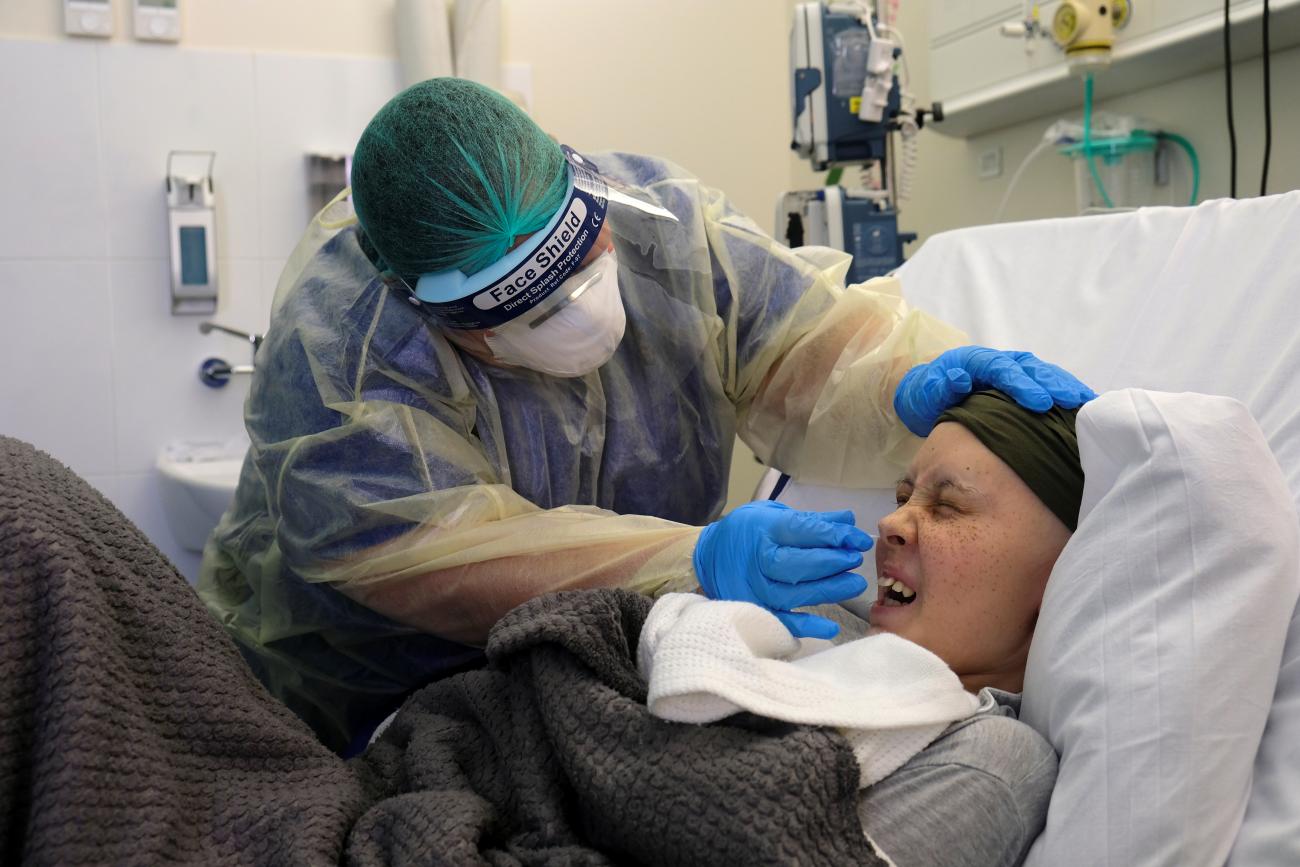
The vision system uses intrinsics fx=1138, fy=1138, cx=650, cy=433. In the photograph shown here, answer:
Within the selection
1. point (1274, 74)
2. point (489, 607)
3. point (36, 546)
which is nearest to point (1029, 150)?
point (1274, 74)

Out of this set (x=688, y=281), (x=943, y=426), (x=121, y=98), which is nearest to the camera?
(x=943, y=426)

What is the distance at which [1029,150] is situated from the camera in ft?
9.20

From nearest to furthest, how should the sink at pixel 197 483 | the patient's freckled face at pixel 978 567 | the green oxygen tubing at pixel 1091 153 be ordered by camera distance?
the patient's freckled face at pixel 978 567 → the green oxygen tubing at pixel 1091 153 → the sink at pixel 197 483

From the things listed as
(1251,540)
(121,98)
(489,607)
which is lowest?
(489,607)

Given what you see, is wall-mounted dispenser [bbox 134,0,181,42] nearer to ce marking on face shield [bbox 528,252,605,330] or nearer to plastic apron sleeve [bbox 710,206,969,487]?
plastic apron sleeve [bbox 710,206,969,487]

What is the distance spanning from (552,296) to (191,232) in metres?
1.85

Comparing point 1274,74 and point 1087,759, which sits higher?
point 1274,74

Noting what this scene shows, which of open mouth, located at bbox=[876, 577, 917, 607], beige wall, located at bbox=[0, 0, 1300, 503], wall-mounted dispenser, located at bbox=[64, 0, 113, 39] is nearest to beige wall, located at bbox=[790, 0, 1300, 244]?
beige wall, located at bbox=[0, 0, 1300, 503]

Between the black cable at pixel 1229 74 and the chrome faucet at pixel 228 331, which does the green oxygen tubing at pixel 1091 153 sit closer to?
the black cable at pixel 1229 74

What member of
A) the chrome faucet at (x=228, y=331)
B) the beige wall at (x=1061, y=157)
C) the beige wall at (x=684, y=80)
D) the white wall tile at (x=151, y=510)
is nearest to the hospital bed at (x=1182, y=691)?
the beige wall at (x=1061, y=157)

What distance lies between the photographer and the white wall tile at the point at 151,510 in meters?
2.82

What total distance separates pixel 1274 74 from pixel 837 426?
1.36 meters

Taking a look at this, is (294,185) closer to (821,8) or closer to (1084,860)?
(821,8)

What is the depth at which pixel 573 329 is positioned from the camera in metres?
1.29
